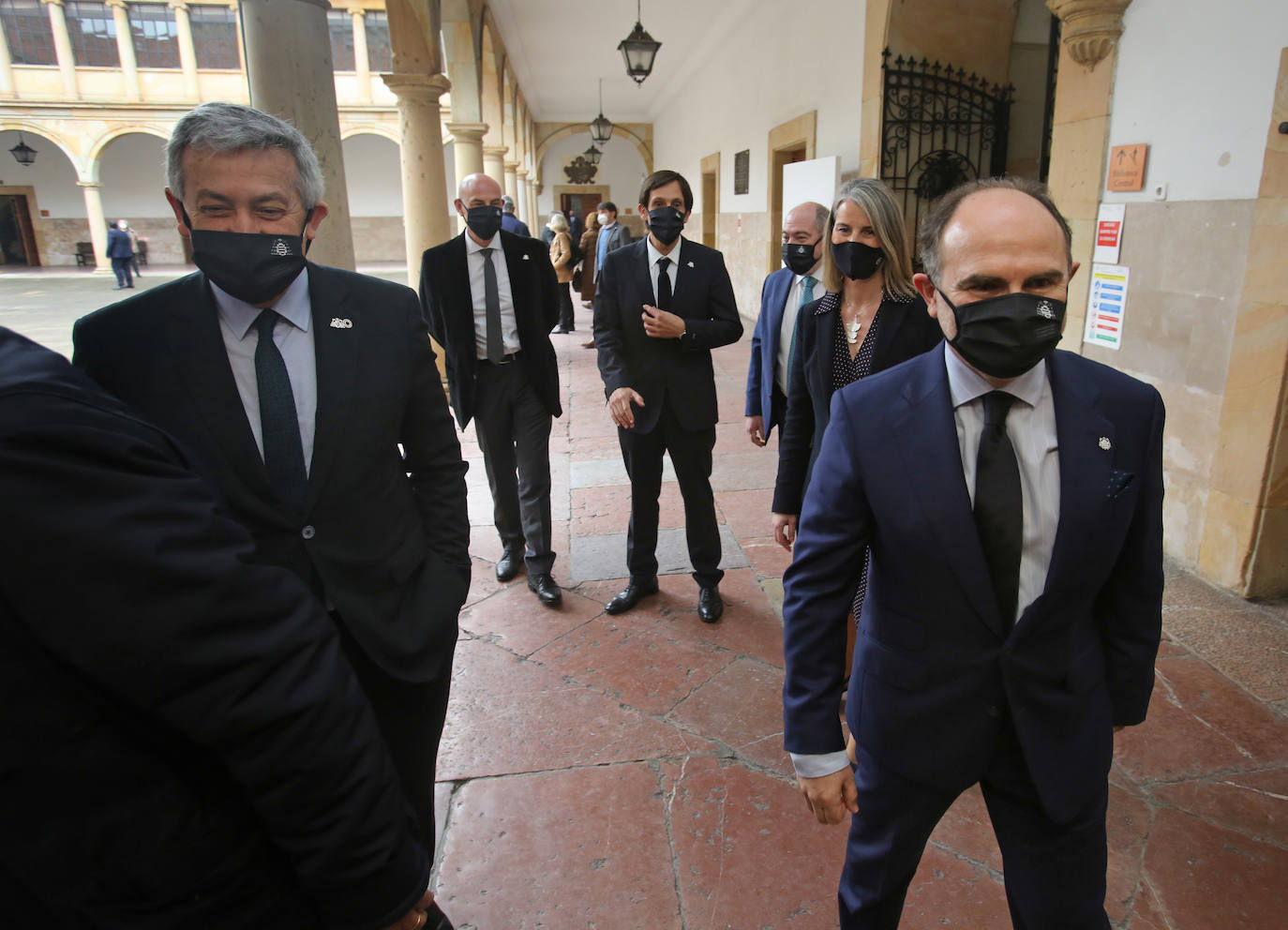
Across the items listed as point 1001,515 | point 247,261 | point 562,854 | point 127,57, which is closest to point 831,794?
point 1001,515

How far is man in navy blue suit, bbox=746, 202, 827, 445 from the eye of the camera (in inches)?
115

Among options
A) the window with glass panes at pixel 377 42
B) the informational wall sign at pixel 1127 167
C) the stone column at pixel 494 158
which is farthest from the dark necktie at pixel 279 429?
the window with glass panes at pixel 377 42

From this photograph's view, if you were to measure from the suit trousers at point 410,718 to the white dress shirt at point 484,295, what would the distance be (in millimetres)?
2207

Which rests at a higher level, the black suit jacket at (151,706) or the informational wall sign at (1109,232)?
the informational wall sign at (1109,232)

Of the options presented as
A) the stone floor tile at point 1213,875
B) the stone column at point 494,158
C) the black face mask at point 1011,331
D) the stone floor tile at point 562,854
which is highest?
the stone column at point 494,158

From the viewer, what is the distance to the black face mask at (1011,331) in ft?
4.03

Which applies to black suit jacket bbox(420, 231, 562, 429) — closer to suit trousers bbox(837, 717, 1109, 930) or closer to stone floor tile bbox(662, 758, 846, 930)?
stone floor tile bbox(662, 758, 846, 930)

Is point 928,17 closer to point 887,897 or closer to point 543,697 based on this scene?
point 543,697

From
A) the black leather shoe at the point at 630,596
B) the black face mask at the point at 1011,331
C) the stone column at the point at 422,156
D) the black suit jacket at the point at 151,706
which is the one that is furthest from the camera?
the stone column at the point at 422,156

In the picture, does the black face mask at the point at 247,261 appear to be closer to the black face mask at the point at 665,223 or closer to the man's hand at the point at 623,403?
the man's hand at the point at 623,403

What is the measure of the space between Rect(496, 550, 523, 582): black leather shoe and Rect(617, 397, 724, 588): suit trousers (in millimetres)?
731

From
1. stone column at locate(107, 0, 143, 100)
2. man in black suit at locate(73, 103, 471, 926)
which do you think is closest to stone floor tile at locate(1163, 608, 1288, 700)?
man in black suit at locate(73, 103, 471, 926)

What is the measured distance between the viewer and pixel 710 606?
3328 mm

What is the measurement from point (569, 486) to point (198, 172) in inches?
152
